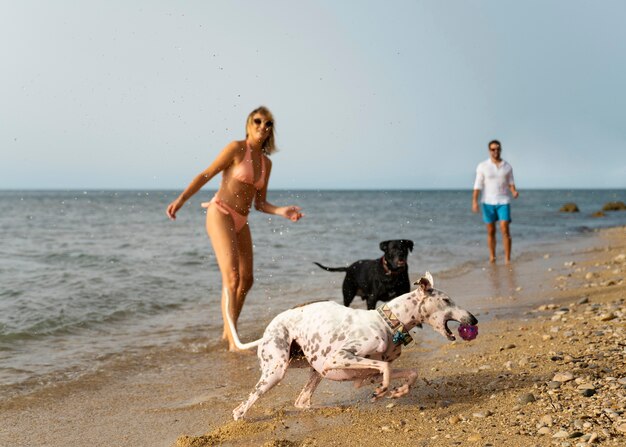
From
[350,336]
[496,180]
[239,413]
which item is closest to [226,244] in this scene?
[239,413]

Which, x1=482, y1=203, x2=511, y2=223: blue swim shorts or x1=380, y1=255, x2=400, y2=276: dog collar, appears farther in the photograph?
x1=482, y1=203, x2=511, y2=223: blue swim shorts

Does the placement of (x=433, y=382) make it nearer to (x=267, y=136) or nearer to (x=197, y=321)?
(x=267, y=136)

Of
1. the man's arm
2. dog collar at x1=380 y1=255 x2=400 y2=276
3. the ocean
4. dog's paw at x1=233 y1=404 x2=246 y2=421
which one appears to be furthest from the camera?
the man's arm

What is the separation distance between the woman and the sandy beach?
1.03m

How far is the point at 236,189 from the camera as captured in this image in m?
6.68

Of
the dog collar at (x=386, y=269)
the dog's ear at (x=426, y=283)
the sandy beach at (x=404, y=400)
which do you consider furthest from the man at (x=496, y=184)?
the dog's ear at (x=426, y=283)

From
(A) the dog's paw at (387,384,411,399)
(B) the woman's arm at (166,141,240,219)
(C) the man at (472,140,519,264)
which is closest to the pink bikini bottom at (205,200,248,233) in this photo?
(B) the woman's arm at (166,141,240,219)

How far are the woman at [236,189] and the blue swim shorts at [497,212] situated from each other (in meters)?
7.37

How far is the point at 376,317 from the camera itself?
4.35 m

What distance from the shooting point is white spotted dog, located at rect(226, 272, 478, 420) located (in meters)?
4.20

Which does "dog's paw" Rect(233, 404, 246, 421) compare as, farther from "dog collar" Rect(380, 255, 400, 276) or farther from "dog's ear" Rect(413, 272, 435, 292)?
"dog collar" Rect(380, 255, 400, 276)

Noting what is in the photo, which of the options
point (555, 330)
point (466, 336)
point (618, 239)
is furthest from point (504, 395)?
point (618, 239)

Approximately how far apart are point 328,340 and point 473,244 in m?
16.9

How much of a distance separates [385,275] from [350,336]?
3.01 metres
